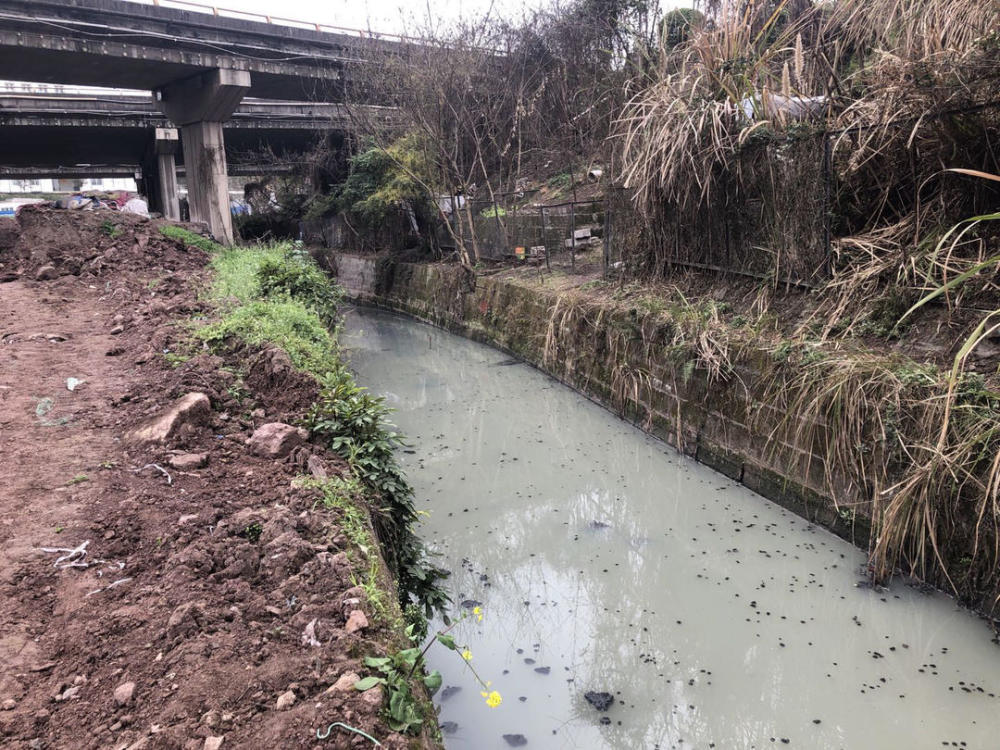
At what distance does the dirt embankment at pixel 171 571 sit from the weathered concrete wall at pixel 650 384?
10.7ft

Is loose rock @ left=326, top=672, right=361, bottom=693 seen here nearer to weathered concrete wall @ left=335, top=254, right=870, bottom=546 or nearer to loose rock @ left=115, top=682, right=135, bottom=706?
loose rock @ left=115, top=682, right=135, bottom=706

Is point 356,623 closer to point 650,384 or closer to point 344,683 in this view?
point 344,683

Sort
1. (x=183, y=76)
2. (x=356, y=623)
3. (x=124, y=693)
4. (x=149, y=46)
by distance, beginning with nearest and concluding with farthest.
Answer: (x=124, y=693)
(x=356, y=623)
(x=149, y=46)
(x=183, y=76)

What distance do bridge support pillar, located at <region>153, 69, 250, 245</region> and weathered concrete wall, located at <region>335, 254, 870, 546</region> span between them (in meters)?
8.10

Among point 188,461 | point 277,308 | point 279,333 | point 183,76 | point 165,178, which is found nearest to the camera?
point 188,461

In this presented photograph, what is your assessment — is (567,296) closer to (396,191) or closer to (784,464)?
(784,464)

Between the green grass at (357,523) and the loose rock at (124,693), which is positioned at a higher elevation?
the green grass at (357,523)

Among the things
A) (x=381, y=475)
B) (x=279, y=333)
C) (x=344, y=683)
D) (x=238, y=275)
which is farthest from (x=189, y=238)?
(x=344, y=683)

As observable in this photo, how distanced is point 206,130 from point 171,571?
16604mm

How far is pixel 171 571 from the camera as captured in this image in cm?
268

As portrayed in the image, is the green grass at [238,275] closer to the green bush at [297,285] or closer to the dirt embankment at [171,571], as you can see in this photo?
the green bush at [297,285]

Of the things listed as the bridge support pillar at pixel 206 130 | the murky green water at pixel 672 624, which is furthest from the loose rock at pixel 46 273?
the murky green water at pixel 672 624

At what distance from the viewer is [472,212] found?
13.8 meters

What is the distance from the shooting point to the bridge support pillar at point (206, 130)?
15.9 metres
